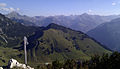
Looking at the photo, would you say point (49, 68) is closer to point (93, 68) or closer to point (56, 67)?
point (56, 67)

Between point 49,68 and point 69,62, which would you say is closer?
point 49,68

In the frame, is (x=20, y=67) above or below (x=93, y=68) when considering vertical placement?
above

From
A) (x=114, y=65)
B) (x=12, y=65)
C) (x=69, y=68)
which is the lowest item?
(x=69, y=68)

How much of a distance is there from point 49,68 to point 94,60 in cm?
4259

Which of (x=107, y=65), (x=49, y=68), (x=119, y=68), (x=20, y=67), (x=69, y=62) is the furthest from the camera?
(x=69, y=62)

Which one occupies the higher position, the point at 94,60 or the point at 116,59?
the point at 116,59

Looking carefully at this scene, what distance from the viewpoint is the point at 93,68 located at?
4341 inches

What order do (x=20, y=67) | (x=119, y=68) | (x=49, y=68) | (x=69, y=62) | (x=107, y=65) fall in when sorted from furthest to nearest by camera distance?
(x=69, y=62) → (x=49, y=68) → (x=107, y=65) → (x=119, y=68) → (x=20, y=67)

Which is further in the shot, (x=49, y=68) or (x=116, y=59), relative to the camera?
(x=49, y=68)

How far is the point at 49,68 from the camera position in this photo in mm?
114250

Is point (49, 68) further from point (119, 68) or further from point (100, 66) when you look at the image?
point (119, 68)

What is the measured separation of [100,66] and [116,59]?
14.0 m

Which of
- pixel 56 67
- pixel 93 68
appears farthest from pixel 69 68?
pixel 93 68

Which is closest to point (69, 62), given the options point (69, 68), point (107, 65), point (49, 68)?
point (69, 68)
